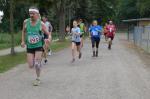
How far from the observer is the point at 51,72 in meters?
16.1

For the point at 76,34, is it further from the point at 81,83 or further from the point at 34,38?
the point at 34,38

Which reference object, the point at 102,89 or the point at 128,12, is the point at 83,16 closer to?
the point at 128,12

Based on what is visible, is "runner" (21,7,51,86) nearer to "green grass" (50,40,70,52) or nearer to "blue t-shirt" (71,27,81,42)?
"blue t-shirt" (71,27,81,42)

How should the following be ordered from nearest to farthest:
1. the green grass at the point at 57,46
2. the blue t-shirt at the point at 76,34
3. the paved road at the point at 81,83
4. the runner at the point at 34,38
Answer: the paved road at the point at 81,83, the runner at the point at 34,38, the blue t-shirt at the point at 76,34, the green grass at the point at 57,46

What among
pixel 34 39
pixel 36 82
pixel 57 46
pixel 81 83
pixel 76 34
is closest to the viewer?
pixel 34 39

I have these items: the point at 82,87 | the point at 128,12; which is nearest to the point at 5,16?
the point at 128,12

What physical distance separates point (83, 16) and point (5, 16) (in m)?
16.9

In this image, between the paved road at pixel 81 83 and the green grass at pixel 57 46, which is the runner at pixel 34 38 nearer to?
the paved road at pixel 81 83

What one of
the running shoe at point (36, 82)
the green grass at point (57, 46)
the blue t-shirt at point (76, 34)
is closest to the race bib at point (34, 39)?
the running shoe at point (36, 82)

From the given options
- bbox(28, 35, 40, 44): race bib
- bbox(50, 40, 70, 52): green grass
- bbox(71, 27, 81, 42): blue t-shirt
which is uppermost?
bbox(28, 35, 40, 44): race bib

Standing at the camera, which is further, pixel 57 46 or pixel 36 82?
pixel 57 46

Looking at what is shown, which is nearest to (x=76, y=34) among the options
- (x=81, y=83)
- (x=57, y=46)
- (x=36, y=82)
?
(x=81, y=83)

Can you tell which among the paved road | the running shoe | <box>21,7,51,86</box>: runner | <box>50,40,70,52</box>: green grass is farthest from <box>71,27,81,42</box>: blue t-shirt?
<box>50,40,70,52</box>: green grass

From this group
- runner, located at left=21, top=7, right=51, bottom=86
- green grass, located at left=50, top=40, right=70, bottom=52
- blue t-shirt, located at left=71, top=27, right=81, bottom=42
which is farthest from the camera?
green grass, located at left=50, top=40, right=70, bottom=52
